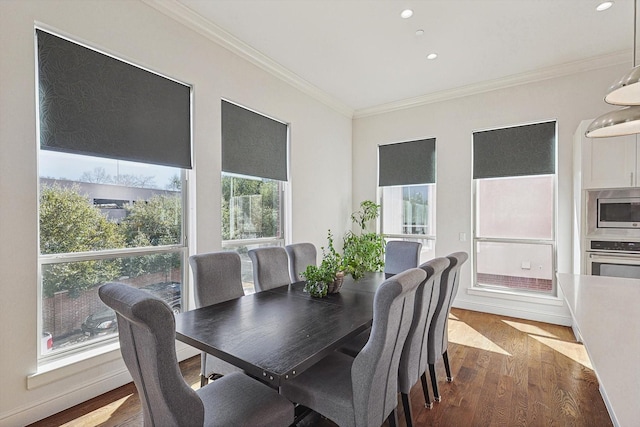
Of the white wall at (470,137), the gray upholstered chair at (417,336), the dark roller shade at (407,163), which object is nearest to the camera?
the gray upholstered chair at (417,336)

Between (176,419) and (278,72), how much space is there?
3.73 meters

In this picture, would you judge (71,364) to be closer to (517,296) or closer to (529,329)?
(529,329)

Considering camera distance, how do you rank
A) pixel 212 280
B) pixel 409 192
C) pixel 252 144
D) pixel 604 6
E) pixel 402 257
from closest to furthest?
pixel 212 280 → pixel 604 6 → pixel 402 257 → pixel 252 144 → pixel 409 192

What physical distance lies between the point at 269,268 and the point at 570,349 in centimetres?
318

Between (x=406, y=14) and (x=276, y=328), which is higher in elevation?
(x=406, y=14)

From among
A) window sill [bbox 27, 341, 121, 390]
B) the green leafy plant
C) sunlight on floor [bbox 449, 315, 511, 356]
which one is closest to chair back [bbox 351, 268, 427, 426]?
window sill [bbox 27, 341, 121, 390]

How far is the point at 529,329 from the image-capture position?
3691mm

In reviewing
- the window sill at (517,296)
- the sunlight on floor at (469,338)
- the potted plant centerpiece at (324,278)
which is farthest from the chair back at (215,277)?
the window sill at (517,296)

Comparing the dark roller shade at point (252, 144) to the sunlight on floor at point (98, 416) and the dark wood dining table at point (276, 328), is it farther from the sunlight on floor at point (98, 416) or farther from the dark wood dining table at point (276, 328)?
the sunlight on floor at point (98, 416)

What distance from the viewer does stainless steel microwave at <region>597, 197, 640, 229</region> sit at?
3.15 metres

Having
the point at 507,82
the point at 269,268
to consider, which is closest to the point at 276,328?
the point at 269,268

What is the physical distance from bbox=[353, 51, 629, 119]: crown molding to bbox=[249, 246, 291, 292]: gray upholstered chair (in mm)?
3328

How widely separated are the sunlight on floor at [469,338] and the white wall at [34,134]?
2855mm

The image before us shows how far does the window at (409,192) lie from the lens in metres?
4.79
